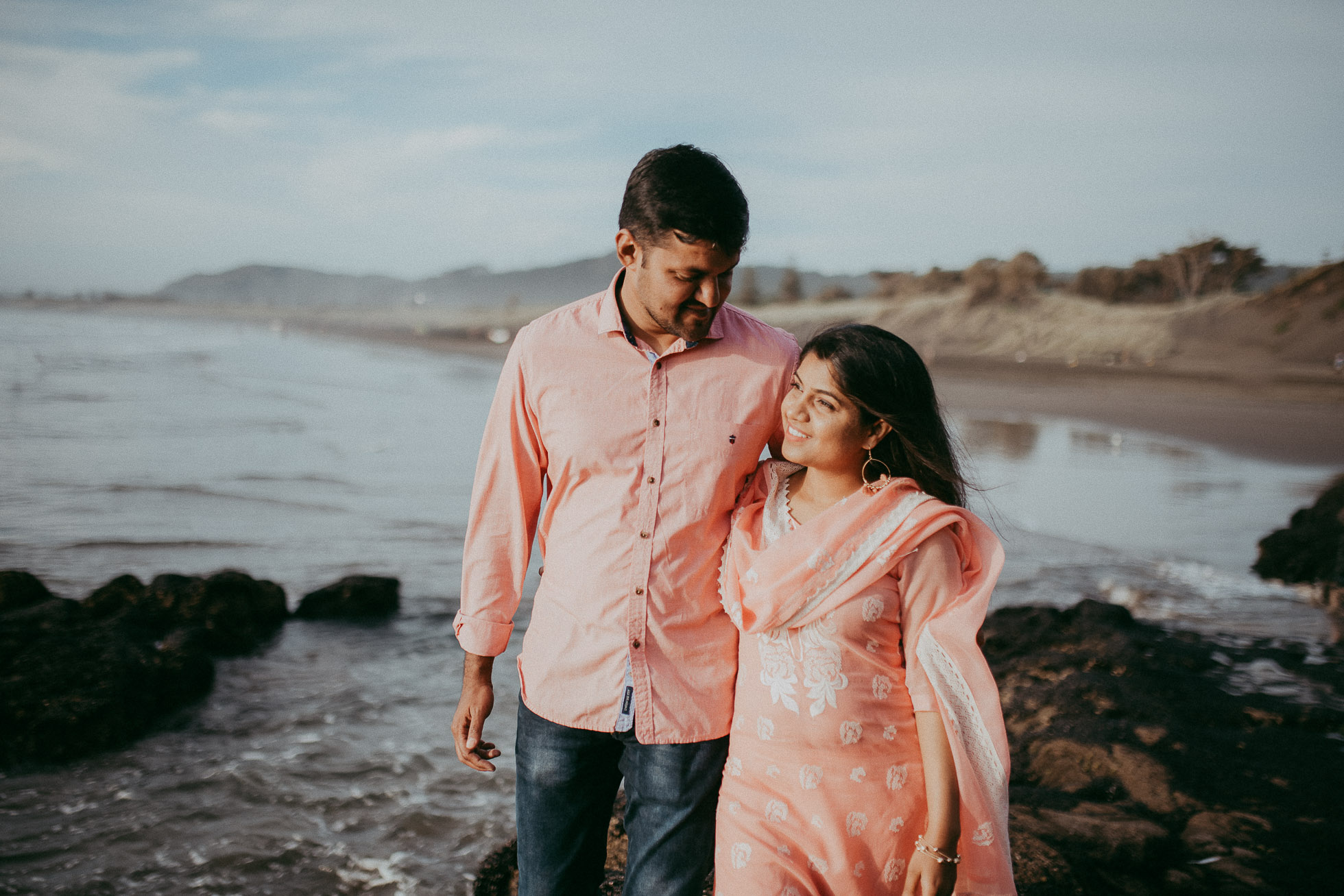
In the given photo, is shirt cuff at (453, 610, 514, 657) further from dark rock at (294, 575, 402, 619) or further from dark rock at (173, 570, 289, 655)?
dark rock at (294, 575, 402, 619)

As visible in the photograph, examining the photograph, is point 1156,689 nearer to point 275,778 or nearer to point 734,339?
point 734,339

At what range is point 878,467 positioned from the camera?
196cm

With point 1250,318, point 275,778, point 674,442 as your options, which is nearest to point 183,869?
point 275,778

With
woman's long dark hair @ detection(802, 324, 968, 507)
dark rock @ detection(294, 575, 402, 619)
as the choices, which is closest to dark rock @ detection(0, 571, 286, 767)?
dark rock @ detection(294, 575, 402, 619)

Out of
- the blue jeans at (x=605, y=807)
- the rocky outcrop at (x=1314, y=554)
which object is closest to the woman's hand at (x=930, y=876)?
the blue jeans at (x=605, y=807)

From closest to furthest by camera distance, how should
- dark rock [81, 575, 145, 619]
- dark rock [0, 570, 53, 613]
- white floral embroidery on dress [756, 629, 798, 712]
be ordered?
white floral embroidery on dress [756, 629, 798, 712]
dark rock [0, 570, 53, 613]
dark rock [81, 575, 145, 619]

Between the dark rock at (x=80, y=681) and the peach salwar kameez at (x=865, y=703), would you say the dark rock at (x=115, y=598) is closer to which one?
the dark rock at (x=80, y=681)

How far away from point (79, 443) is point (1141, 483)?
15.4 meters

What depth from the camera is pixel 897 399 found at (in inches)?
74.6

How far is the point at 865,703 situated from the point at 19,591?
19.1 feet

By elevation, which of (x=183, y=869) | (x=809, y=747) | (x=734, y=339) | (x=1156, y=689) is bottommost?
(x=183, y=869)

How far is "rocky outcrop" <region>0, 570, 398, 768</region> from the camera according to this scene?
173 inches

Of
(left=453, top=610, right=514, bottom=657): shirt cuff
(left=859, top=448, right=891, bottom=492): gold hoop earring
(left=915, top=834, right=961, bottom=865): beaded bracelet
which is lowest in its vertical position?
(left=915, top=834, right=961, bottom=865): beaded bracelet

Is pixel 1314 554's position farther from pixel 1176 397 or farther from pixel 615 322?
pixel 1176 397
